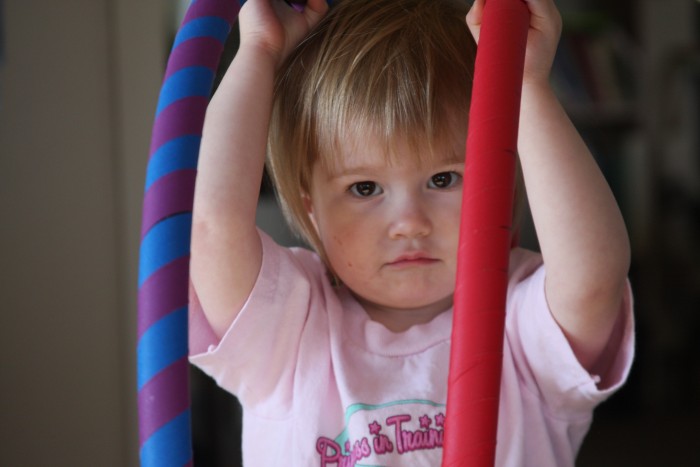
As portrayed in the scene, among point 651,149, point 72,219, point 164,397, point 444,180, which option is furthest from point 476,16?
point 651,149

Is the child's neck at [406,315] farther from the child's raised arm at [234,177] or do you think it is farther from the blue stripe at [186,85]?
the blue stripe at [186,85]

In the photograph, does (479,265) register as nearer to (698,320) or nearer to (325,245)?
→ (325,245)

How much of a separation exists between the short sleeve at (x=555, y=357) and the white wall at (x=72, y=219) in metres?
1.04

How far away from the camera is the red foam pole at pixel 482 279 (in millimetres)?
555

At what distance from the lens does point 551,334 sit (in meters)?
0.77

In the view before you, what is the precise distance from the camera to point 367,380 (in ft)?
2.73

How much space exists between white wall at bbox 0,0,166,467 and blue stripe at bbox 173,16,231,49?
35.4 inches

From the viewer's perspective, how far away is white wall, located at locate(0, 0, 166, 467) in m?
1.55

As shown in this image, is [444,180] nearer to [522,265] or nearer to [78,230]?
[522,265]

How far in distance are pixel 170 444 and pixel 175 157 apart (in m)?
0.21

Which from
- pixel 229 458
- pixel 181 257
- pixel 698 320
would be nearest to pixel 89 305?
pixel 229 458

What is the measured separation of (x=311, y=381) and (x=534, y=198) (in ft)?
0.89

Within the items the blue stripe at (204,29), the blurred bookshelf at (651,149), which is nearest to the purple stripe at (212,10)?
the blue stripe at (204,29)

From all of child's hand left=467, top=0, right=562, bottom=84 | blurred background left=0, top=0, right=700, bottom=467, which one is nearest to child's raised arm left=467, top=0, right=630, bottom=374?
child's hand left=467, top=0, right=562, bottom=84
